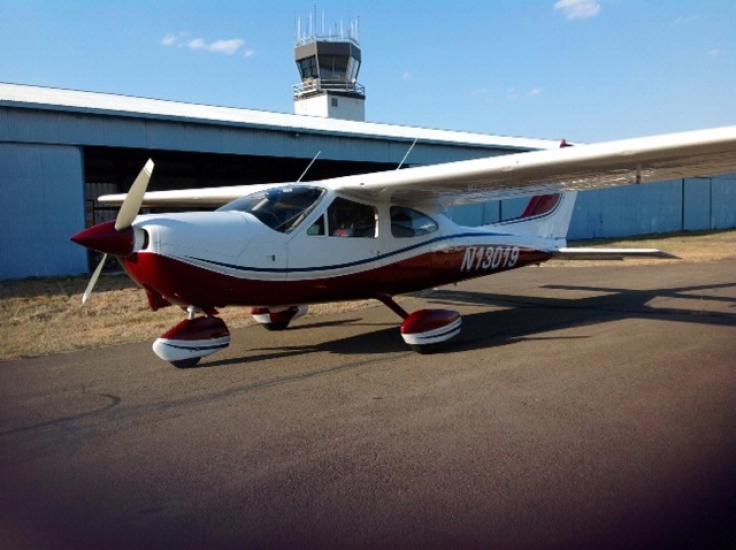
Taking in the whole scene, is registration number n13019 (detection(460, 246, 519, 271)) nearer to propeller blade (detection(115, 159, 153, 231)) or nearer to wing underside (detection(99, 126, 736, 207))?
wing underside (detection(99, 126, 736, 207))

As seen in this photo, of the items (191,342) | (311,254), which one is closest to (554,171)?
(311,254)

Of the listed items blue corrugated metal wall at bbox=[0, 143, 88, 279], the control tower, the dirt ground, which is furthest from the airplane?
the control tower

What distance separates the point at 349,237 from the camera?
25.9 ft

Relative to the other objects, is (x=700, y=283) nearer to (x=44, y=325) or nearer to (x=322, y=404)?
(x=322, y=404)

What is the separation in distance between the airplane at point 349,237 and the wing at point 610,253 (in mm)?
42

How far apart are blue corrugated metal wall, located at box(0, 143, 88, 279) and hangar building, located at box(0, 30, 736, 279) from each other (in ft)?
0.08

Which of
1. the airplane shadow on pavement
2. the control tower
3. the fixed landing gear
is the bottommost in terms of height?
the airplane shadow on pavement

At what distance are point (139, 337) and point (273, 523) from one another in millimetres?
6383

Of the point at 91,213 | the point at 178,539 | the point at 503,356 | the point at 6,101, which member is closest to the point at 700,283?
the point at 503,356

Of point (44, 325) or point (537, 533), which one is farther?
point (44, 325)

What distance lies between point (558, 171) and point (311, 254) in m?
Answer: 3.11

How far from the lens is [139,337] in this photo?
886 centimetres

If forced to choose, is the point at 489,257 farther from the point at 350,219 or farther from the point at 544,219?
the point at 350,219

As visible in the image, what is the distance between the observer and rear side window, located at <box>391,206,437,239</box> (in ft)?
28.0
